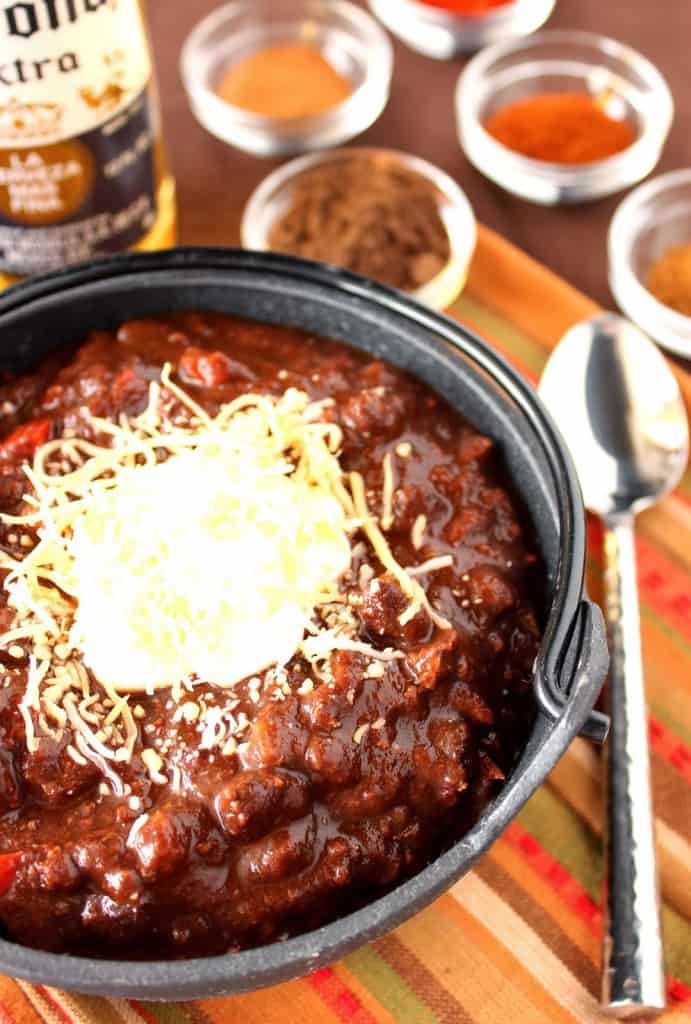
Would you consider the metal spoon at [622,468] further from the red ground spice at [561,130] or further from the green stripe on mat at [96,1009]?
the green stripe on mat at [96,1009]

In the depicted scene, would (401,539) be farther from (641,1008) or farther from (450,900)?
(641,1008)

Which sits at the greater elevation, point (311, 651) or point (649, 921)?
point (311, 651)

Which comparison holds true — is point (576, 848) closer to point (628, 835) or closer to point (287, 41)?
point (628, 835)

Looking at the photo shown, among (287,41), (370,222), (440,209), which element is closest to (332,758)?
(370,222)

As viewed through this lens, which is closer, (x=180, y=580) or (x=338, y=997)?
(x=180, y=580)

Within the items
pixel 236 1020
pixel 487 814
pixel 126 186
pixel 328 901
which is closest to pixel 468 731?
pixel 487 814

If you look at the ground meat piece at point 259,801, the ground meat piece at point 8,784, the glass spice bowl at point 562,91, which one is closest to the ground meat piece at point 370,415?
the ground meat piece at point 259,801

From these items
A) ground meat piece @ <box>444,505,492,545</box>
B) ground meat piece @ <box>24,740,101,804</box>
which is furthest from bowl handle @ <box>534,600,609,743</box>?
ground meat piece @ <box>24,740,101,804</box>
